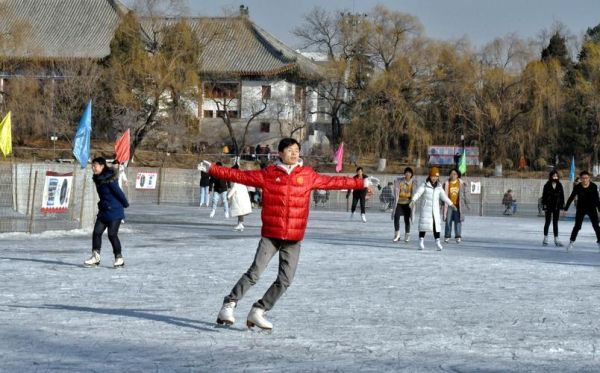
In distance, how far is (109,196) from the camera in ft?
45.7

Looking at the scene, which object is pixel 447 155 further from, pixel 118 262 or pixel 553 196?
pixel 118 262

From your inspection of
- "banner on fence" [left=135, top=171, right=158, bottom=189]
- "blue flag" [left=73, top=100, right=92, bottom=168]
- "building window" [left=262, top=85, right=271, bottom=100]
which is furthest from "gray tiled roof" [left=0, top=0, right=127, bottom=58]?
"blue flag" [left=73, top=100, right=92, bottom=168]

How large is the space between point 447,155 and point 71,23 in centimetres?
2812

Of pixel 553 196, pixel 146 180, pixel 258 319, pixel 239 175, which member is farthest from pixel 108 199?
pixel 146 180

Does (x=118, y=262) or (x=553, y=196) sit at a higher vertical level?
(x=553, y=196)

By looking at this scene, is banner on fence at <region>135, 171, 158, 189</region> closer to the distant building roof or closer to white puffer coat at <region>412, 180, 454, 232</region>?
the distant building roof

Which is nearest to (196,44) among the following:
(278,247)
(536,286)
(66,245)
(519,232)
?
(519,232)

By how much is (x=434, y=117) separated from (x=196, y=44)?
13666 mm

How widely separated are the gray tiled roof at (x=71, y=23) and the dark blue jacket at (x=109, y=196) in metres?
52.8

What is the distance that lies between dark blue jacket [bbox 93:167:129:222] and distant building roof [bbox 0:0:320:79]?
163 feet

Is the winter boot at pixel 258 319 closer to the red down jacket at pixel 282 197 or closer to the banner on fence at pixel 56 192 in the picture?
the red down jacket at pixel 282 197

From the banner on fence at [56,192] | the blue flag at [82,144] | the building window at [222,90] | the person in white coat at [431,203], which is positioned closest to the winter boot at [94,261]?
the person in white coat at [431,203]

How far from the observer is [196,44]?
193 ft

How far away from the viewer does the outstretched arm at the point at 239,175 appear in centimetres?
859
